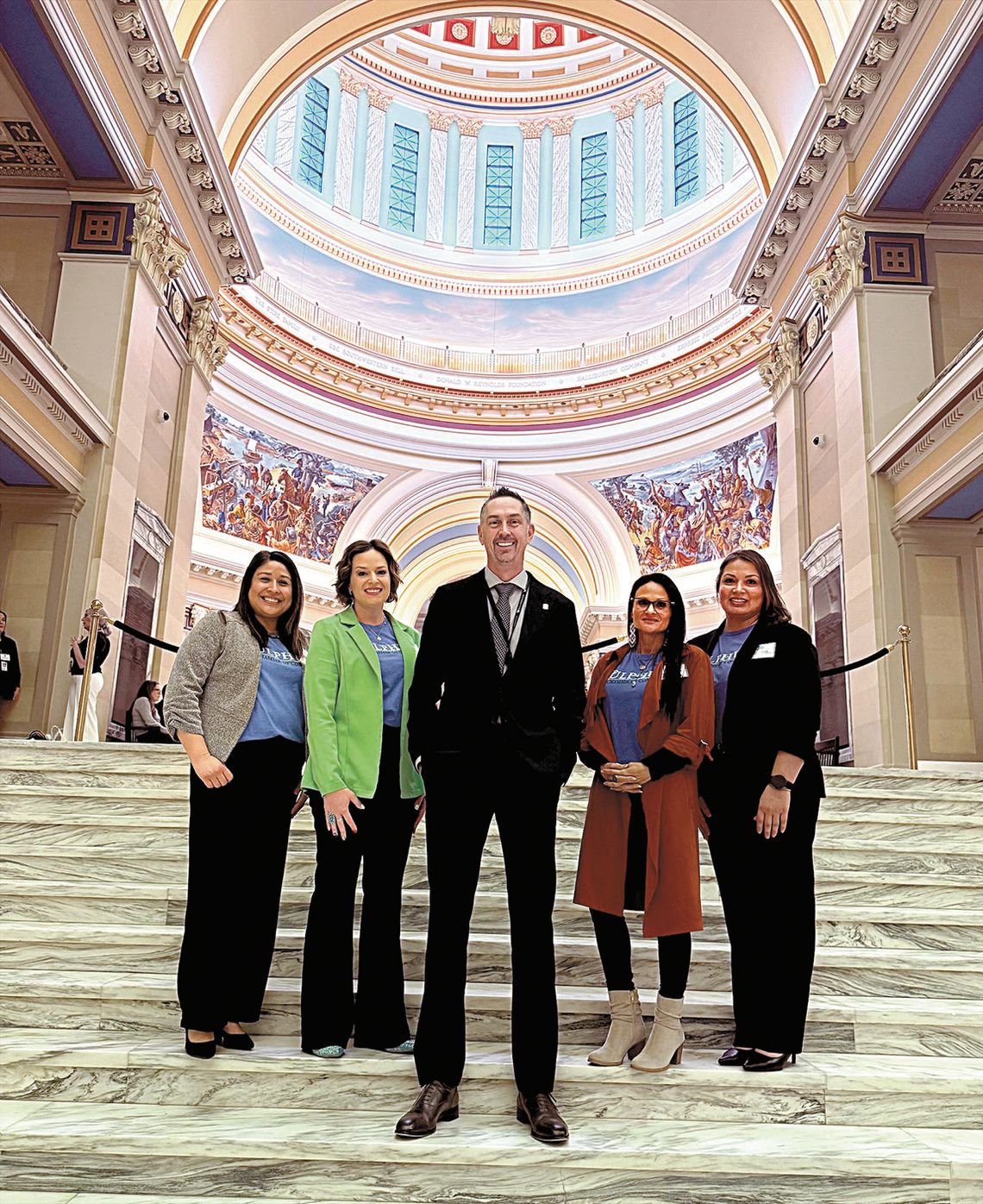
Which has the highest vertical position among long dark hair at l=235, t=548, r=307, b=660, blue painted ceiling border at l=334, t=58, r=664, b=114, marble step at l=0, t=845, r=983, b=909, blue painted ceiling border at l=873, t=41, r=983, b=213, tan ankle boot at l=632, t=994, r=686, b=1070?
blue painted ceiling border at l=334, t=58, r=664, b=114

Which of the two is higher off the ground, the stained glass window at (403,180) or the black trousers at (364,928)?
the stained glass window at (403,180)

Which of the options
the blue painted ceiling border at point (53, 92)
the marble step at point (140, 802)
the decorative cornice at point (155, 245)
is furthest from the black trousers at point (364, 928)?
the decorative cornice at point (155, 245)

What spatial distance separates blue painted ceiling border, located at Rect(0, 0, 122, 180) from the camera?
9305mm

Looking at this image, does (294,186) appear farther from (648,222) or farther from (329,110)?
(648,222)

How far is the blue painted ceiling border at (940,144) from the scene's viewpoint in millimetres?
9586

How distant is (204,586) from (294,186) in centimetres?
1070

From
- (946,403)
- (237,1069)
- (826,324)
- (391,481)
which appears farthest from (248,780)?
(391,481)

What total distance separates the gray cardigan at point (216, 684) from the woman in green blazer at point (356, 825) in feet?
0.80

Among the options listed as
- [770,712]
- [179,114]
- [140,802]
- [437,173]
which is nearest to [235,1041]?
[770,712]

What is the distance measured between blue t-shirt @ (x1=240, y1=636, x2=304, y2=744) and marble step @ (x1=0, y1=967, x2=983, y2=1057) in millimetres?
960

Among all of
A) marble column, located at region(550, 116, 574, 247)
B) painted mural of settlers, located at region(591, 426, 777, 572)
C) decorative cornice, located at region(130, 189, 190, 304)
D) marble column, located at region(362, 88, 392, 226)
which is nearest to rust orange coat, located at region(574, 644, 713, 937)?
decorative cornice, located at region(130, 189, 190, 304)

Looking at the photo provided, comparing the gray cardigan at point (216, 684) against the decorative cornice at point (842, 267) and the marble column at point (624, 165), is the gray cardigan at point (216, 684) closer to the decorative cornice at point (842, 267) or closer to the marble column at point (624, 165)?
the decorative cornice at point (842, 267)

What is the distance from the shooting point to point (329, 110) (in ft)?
88.5

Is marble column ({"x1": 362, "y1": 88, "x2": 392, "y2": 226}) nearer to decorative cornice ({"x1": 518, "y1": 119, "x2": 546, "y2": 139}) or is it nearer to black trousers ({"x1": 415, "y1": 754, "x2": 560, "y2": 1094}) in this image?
decorative cornice ({"x1": 518, "y1": 119, "x2": 546, "y2": 139})
